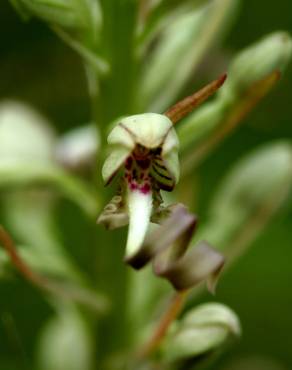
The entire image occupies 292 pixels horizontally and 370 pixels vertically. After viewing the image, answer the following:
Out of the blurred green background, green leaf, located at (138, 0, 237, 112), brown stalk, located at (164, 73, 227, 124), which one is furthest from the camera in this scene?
the blurred green background

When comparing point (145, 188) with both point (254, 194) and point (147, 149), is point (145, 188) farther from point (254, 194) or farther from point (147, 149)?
point (254, 194)

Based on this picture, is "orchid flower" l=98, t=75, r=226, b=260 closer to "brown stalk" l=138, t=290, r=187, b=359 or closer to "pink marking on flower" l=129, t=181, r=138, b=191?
"pink marking on flower" l=129, t=181, r=138, b=191

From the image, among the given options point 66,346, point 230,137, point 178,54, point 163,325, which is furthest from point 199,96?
point 230,137

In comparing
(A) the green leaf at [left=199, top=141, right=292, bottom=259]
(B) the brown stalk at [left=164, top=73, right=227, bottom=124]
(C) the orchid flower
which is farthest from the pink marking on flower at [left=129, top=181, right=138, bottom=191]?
(A) the green leaf at [left=199, top=141, right=292, bottom=259]

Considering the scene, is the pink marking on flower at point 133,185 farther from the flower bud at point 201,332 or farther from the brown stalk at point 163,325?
the flower bud at point 201,332

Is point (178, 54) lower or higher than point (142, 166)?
higher
